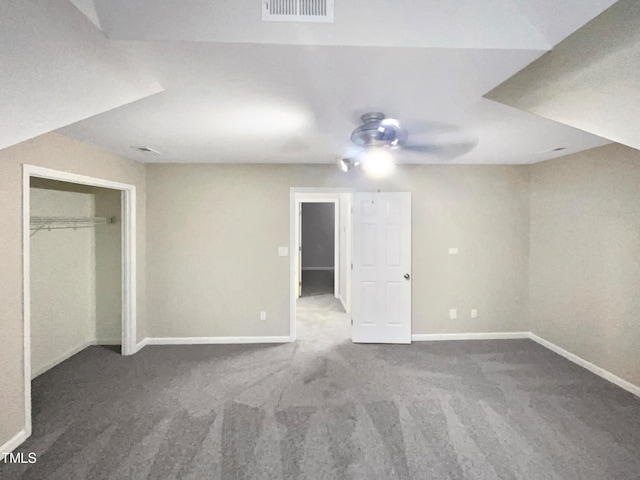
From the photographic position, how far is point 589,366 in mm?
3277

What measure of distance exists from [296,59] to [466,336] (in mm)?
3993

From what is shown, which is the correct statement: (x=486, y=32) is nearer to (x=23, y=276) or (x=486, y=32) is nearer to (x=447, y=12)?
(x=447, y=12)

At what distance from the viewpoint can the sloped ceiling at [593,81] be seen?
115cm

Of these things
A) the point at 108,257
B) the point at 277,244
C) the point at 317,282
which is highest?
the point at 277,244

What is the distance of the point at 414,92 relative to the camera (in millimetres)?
1728

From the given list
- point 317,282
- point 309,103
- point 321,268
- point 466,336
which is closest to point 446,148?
point 309,103

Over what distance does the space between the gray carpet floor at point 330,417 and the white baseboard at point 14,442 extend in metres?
0.05

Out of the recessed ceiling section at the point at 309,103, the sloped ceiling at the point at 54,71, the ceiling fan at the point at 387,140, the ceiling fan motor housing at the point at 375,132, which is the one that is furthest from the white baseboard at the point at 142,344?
the ceiling fan motor housing at the point at 375,132

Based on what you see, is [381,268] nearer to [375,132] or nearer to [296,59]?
[375,132]

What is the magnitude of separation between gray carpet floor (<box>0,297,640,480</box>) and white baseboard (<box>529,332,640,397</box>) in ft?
0.30

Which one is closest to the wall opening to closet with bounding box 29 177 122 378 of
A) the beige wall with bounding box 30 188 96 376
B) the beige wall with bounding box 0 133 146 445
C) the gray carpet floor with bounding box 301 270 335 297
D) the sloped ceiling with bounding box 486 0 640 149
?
the beige wall with bounding box 30 188 96 376

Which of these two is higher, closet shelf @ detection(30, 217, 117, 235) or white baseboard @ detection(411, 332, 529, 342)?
closet shelf @ detection(30, 217, 117, 235)

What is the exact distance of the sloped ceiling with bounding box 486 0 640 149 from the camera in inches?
45.4

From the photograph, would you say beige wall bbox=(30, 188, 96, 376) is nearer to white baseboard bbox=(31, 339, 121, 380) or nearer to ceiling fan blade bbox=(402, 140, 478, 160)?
white baseboard bbox=(31, 339, 121, 380)
